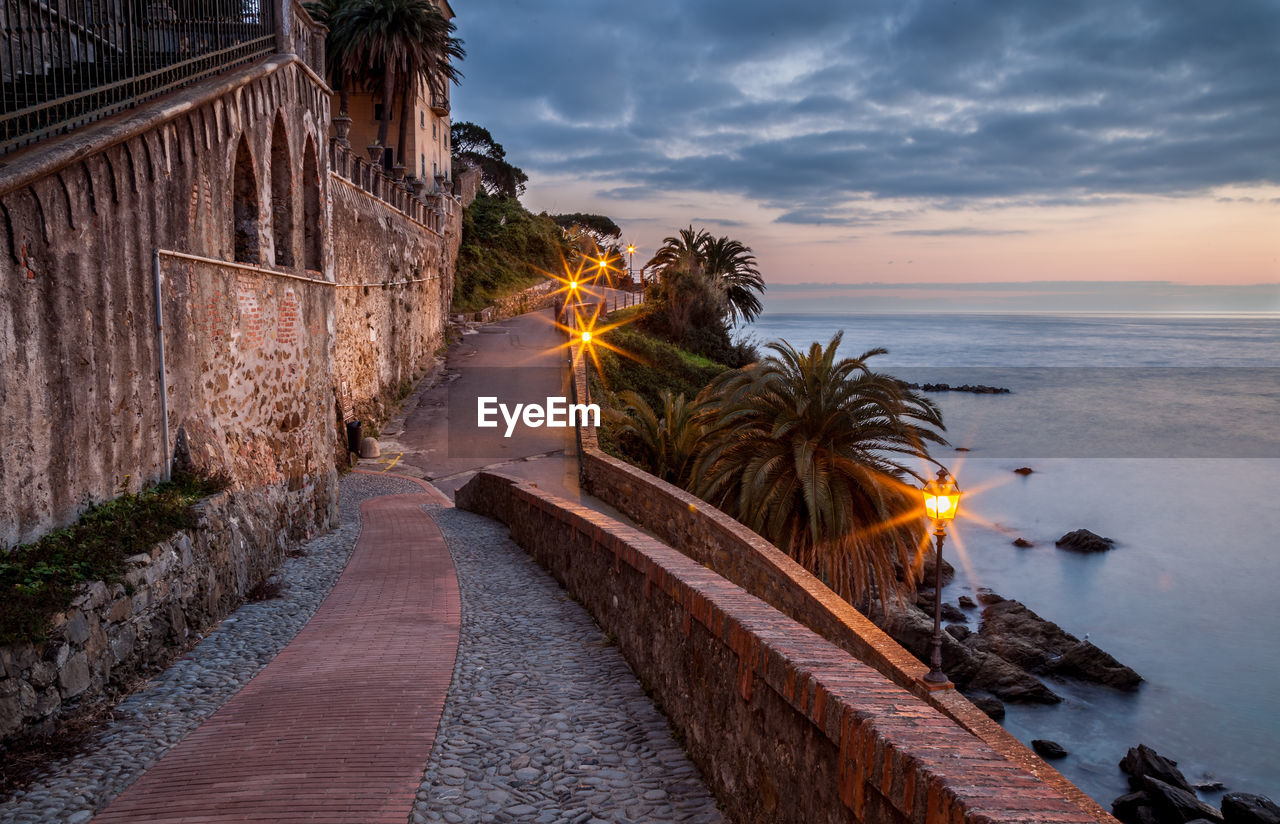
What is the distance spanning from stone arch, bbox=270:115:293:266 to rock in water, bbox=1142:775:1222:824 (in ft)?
46.8

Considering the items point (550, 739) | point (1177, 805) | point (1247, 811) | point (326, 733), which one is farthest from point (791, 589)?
point (1247, 811)

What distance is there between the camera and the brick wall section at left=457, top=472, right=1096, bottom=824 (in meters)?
2.38

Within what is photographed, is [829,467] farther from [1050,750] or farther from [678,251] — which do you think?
[678,251]

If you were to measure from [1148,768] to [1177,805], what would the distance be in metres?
1.85

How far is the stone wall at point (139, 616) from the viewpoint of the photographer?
4.79 metres

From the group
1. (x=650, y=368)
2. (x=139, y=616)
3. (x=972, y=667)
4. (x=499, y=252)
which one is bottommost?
(x=972, y=667)

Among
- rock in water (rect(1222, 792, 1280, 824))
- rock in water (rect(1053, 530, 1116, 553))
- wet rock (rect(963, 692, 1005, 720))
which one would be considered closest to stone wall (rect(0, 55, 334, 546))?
wet rock (rect(963, 692, 1005, 720))

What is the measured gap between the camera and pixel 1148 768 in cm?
1364

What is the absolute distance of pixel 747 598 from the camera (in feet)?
14.8

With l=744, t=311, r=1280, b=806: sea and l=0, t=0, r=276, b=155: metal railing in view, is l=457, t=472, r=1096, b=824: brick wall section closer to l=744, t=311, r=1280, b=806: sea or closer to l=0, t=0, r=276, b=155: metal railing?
l=0, t=0, r=276, b=155: metal railing

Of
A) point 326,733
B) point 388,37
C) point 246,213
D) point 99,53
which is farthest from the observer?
point 388,37

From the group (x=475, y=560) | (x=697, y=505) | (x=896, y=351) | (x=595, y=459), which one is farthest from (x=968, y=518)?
(x=896, y=351)

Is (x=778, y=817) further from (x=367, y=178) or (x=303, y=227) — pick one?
(x=367, y=178)

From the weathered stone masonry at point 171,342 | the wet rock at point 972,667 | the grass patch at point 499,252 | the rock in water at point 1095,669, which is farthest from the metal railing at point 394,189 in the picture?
the rock in water at point 1095,669
